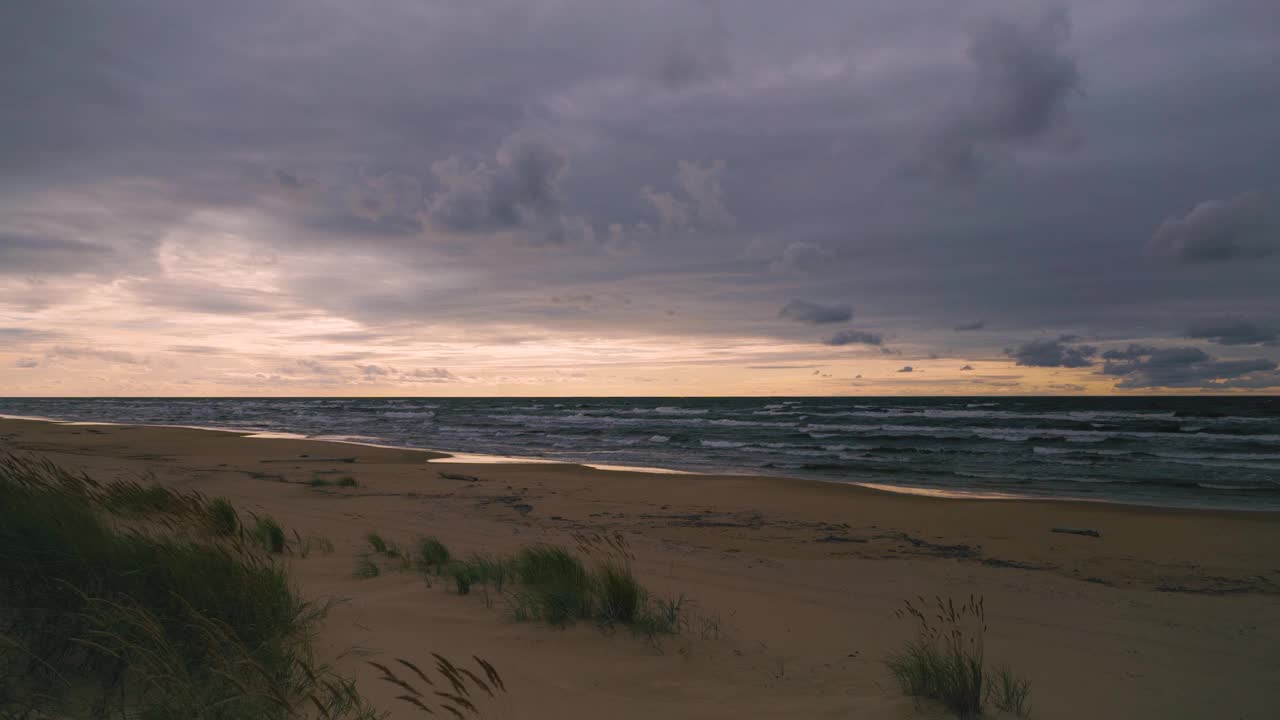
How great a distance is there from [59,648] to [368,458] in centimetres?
2159

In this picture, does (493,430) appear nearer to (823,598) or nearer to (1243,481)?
(1243,481)

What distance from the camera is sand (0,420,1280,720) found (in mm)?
4328

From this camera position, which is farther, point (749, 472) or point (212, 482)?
point (749, 472)

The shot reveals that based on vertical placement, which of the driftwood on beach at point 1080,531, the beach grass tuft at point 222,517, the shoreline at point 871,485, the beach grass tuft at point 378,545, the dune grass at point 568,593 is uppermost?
the beach grass tuft at point 222,517

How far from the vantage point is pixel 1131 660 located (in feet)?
17.5

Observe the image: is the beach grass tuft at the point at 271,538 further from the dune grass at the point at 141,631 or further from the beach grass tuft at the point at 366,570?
the dune grass at the point at 141,631

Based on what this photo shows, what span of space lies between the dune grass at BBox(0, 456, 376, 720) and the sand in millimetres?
471

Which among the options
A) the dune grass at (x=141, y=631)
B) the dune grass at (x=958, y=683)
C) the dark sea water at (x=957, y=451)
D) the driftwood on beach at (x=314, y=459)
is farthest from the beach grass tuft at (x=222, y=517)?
the dark sea water at (x=957, y=451)

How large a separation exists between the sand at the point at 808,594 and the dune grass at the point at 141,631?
47 centimetres

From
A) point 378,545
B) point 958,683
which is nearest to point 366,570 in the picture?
point 378,545

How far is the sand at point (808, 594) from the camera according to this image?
14.2 ft

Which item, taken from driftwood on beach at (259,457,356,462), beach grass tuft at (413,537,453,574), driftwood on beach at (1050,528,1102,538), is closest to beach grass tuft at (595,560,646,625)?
beach grass tuft at (413,537,453,574)

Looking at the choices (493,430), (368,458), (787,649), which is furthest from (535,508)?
(493,430)

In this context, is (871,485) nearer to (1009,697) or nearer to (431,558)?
(431,558)
